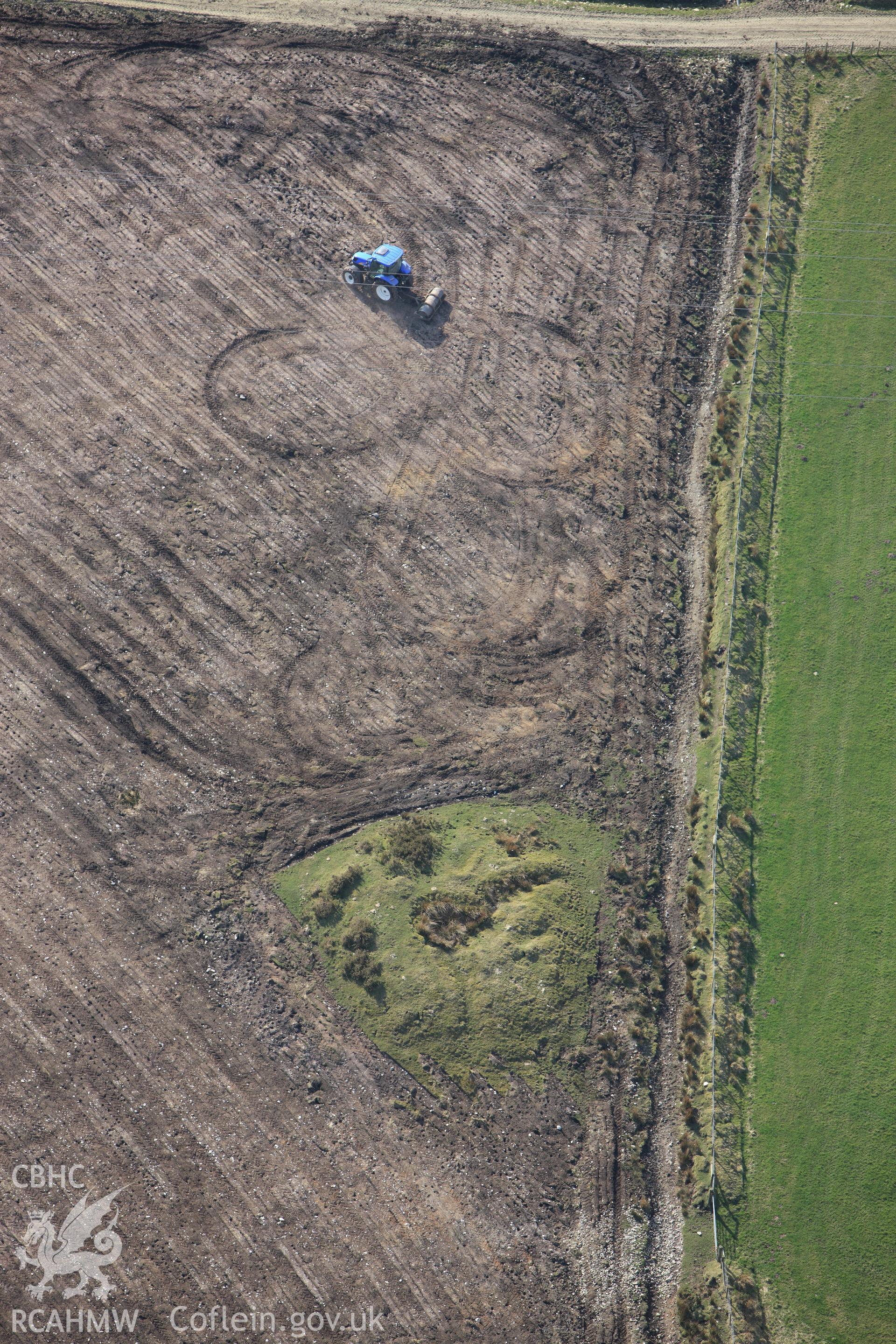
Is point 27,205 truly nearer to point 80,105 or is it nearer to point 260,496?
point 80,105

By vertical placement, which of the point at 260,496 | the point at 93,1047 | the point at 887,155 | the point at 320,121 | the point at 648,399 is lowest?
the point at 93,1047

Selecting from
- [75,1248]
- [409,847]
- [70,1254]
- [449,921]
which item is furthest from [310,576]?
[70,1254]

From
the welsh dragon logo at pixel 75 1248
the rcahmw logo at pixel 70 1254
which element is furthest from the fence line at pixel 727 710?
the welsh dragon logo at pixel 75 1248

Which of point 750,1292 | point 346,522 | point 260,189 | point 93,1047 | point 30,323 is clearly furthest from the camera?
point 260,189

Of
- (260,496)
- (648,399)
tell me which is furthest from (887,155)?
(260,496)

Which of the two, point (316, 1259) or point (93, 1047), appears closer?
point (316, 1259)

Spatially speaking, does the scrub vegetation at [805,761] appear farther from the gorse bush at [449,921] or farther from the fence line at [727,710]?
the gorse bush at [449,921]

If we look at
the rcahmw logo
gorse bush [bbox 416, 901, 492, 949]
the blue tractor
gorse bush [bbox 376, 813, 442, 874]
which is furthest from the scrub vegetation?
the rcahmw logo

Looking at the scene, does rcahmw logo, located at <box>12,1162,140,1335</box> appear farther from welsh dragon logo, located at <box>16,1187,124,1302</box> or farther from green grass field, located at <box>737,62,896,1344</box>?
green grass field, located at <box>737,62,896,1344</box>
